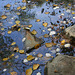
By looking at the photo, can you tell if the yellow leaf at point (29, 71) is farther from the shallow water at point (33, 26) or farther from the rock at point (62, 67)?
the rock at point (62, 67)

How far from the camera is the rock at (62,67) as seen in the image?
2.07 metres

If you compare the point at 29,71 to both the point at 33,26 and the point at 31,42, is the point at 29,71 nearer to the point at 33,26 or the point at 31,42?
the point at 31,42

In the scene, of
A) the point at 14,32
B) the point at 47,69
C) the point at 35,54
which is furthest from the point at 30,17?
the point at 47,69

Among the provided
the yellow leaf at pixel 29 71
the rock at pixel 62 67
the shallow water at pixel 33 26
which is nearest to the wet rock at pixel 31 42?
the shallow water at pixel 33 26

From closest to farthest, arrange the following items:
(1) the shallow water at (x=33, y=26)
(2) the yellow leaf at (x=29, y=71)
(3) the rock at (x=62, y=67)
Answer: (3) the rock at (x=62, y=67), (2) the yellow leaf at (x=29, y=71), (1) the shallow water at (x=33, y=26)

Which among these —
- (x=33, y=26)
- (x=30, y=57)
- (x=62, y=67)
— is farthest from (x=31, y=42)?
(x=62, y=67)

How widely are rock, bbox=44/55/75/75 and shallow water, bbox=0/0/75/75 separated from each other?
296 millimetres

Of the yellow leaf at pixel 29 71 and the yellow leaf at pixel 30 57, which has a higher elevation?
the yellow leaf at pixel 30 57

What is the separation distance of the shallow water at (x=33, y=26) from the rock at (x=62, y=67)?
30cm

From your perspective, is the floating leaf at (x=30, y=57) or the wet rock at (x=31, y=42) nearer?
the floating leaf at (x=30, y=57)

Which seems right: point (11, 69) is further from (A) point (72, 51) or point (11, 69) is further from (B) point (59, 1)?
(B) point (59, 1)

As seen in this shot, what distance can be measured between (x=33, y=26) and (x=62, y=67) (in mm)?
1633

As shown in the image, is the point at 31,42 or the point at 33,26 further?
the point at 33,26

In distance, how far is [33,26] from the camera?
11.3 ft
